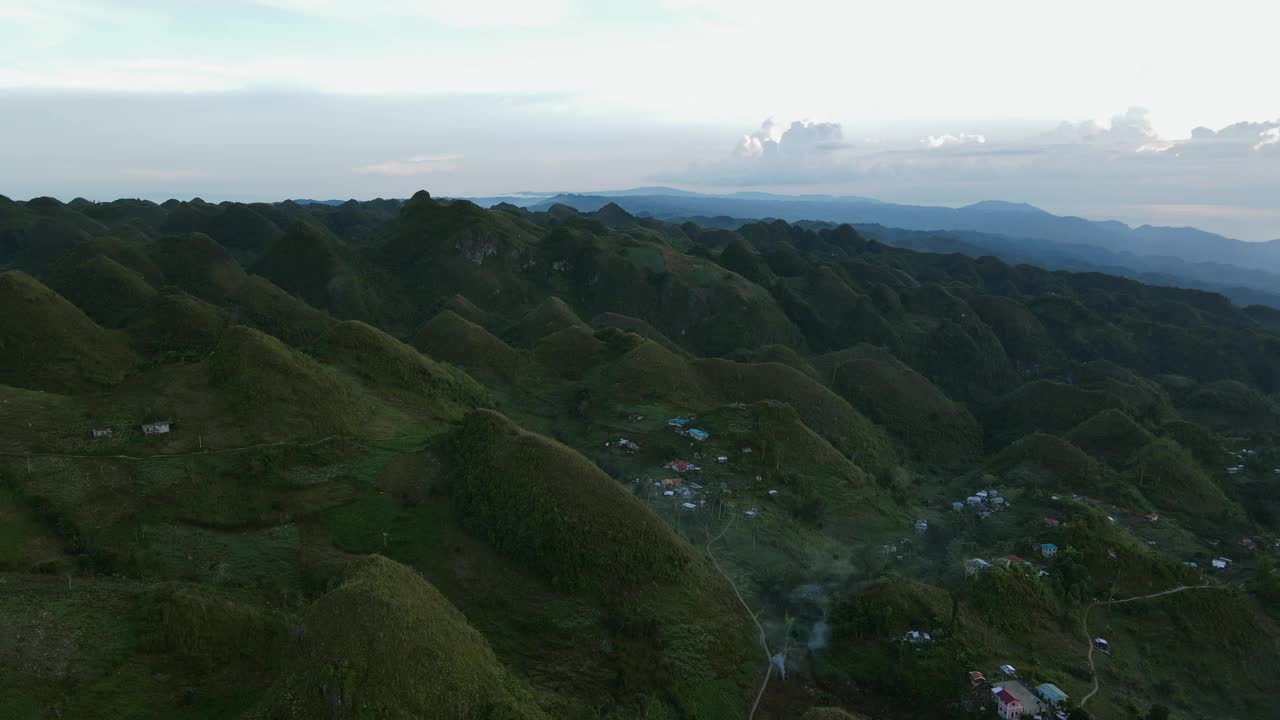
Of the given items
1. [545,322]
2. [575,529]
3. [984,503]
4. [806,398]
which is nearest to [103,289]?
[545,322]

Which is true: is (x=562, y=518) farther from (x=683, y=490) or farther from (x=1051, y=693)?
(x=1051, y=693)

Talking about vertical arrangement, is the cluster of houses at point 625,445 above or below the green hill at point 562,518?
below

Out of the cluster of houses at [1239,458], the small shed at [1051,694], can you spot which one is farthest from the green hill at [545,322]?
the cluster of houses at [1239,458]

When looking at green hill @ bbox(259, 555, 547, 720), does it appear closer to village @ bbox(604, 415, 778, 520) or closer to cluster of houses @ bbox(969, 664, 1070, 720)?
cluster of houses @ bbox(969, 664, 1070, 720)

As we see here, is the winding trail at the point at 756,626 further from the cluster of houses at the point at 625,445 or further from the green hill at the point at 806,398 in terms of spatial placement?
the green hill at the point at 806,398

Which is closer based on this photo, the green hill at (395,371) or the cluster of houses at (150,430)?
the cluster of houses at (150,430)

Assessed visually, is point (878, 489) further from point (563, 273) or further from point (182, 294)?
point (563, 273)
